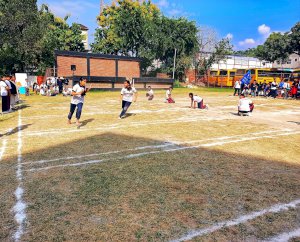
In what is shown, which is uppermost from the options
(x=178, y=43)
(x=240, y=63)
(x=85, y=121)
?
(x=178, y=43)

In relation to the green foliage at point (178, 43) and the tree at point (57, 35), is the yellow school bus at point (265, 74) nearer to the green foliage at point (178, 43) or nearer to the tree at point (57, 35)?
the green foliage at point (178, 43)

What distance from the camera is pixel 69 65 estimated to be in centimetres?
3203

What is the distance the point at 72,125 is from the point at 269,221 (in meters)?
8.33

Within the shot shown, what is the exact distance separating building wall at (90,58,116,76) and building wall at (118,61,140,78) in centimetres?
102

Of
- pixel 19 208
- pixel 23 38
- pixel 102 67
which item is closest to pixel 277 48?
pixel 102 67

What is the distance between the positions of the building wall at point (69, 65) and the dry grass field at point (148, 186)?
24.4 meters

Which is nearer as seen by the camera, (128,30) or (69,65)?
(69,65)

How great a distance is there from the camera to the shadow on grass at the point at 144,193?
3.53 meters

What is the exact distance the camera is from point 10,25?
35.0m

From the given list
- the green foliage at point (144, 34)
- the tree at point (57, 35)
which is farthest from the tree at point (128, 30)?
the tree at point (57, 35)

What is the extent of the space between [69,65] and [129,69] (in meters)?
7.74

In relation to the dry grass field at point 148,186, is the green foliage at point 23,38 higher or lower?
higher

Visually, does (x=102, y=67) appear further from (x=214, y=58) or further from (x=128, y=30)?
(x=214, y=58)

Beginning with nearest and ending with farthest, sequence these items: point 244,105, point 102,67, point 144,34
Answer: point 244,105 < point 102,67 < point 144,34
